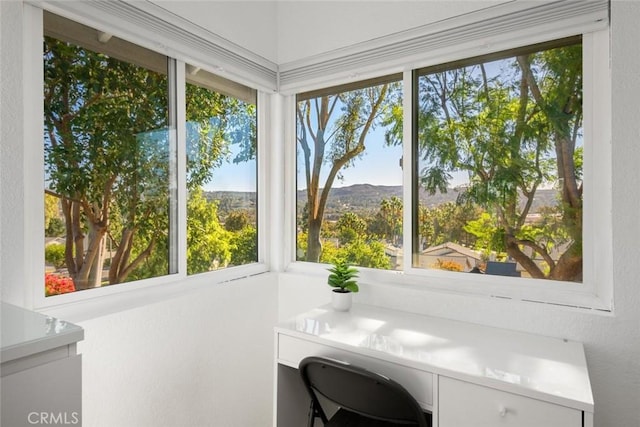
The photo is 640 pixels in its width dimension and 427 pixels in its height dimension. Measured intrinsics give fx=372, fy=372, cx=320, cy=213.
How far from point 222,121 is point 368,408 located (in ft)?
5.08

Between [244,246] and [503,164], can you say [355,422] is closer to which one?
[244,246]

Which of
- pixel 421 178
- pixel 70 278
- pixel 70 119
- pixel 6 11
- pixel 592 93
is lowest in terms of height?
pixel 70 278

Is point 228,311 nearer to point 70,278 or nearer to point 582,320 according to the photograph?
point 70,278

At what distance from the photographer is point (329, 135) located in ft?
7.19

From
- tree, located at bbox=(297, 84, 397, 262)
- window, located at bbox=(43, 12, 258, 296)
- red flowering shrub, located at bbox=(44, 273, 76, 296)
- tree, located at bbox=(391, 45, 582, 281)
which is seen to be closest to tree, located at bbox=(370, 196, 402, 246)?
tree, located at bbox=(391, 45, 582, 281)

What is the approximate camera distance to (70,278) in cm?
140

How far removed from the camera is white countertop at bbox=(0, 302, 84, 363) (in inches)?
28.4

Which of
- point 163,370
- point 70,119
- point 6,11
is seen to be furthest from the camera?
point 163,370

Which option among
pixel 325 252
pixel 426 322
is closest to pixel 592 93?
pixel 426 322

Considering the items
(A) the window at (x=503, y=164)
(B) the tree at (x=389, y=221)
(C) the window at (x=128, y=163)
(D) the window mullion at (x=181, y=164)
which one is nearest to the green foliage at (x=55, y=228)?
(C) the window at (x=128, y=163)

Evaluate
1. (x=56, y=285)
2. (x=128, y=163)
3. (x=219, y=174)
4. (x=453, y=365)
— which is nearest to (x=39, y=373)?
(x=56, y=285)

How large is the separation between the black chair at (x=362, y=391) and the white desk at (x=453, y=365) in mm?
76

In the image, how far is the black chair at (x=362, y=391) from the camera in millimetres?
1160

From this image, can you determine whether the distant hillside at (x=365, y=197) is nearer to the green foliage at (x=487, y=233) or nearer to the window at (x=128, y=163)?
the green foliage at (x=487, y=233)
